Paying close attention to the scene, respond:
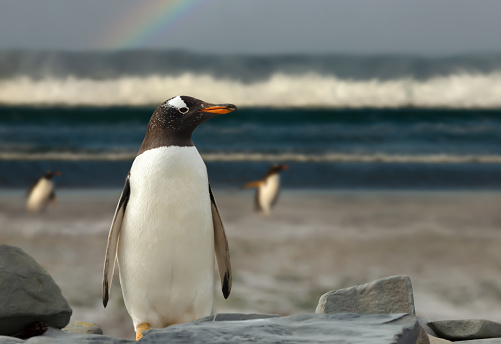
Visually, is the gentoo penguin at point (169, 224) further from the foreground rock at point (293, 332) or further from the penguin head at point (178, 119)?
the foreground rock at point (293, 332)

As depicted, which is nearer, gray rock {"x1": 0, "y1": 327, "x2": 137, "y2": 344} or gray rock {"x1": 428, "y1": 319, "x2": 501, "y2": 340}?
gray rock {"x1": 0, "y1": 327, "x2": 137, "y2": 344}

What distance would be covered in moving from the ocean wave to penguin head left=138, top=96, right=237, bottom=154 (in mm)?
19642

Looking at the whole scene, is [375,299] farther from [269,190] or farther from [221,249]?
[269,190]

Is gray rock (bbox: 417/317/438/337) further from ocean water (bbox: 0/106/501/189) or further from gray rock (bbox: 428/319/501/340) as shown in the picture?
ocean water (bbox: 0/106/501/189)

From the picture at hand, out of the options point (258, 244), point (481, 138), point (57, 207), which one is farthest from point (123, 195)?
point (481, 138)

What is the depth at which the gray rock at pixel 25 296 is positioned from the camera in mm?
3135

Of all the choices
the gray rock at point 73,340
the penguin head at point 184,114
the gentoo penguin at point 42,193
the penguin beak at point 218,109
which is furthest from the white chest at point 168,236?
the gentoo penguin at point 42,193

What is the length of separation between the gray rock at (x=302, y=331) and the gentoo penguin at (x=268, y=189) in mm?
12215

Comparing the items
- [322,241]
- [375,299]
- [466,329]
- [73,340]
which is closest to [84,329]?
[73,340]

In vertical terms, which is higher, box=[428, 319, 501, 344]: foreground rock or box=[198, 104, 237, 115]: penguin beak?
box=[198, 104, 237, 115]: penguin beak

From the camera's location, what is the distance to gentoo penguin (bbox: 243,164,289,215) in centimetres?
1486

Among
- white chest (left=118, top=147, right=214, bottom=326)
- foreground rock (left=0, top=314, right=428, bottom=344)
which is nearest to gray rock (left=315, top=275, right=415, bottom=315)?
foreground rock (left=0, top=314, right=428, bottom=344)

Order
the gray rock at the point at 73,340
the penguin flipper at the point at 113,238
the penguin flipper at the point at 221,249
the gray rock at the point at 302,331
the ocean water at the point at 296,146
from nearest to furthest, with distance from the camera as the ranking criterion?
the gray rock at the point at 302,331
the gray rock at the point at 73,340
the penguin flipper at the point at 113,238
the penguin flipper at the point at 221,249
the ocean water at the point at 296,146

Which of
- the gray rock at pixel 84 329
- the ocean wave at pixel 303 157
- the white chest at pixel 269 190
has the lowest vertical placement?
the gray rock at pixel 84 329
